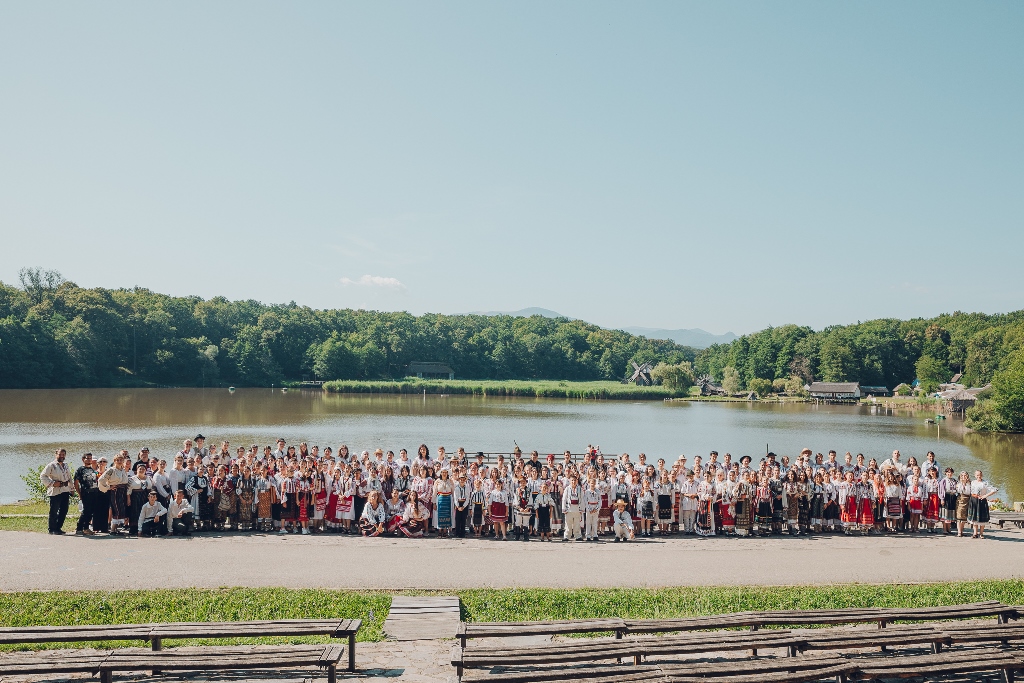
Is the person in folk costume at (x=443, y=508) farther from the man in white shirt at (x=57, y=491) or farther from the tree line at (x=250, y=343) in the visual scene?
the tree line at (x=250, y=343)

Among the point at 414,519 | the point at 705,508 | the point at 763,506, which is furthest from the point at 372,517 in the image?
Answer: the point at 763,506

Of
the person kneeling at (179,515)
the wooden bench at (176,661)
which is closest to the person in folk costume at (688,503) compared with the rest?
the person kneeling at (179,515)

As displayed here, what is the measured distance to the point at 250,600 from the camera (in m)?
9.00

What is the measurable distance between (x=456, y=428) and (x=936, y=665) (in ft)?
126

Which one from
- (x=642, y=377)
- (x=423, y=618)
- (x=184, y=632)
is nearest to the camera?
(x=184, y=632)

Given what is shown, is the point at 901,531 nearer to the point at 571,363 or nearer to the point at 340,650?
the point at 340,650

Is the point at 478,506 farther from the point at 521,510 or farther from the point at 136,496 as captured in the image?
the point at 136,496

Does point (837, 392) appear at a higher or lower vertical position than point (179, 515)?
higher

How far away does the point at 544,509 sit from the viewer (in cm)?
1405

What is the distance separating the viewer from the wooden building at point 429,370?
10556 centimetres

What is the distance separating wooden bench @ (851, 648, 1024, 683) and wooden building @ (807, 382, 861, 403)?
287 ft

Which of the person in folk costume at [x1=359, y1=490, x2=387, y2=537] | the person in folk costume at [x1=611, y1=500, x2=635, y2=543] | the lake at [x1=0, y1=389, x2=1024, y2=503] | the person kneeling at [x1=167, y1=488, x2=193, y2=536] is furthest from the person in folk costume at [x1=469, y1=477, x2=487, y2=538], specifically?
the lake at [x1=0, y1=389, x2=1024, y2=503]

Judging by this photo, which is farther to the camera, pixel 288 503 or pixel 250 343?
pixel 250 343

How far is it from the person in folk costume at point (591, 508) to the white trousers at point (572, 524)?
0.17 m
